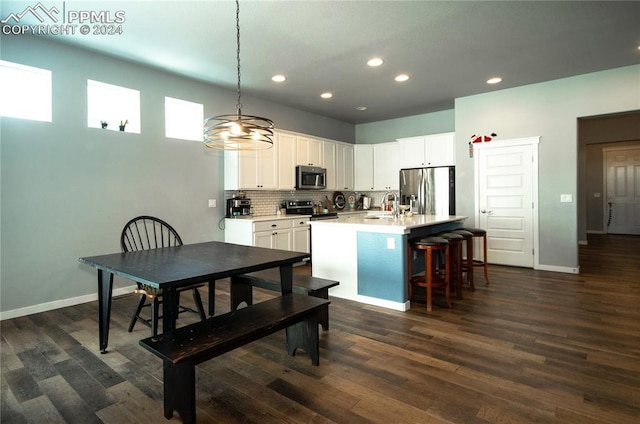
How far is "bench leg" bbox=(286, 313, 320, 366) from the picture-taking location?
7.54 ft

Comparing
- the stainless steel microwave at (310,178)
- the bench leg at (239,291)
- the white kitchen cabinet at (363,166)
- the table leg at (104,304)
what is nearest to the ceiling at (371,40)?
the stainless steel microwave at (310,178)

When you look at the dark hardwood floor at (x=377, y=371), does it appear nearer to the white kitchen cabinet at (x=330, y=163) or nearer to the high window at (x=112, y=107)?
the high window at (x=112, y=107)

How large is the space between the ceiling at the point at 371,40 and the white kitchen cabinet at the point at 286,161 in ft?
2.88

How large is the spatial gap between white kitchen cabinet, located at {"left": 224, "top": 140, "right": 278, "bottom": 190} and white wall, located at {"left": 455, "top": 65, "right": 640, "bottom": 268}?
11.8ft

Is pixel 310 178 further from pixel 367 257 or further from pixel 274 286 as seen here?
pixel 274 286

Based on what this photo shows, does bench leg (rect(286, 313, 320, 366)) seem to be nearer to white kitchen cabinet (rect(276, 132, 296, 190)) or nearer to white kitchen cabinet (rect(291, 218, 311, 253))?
white kitchen cabinet (rect(291, 218, 311, 253))

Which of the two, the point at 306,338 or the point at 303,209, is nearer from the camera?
the point at 306,338

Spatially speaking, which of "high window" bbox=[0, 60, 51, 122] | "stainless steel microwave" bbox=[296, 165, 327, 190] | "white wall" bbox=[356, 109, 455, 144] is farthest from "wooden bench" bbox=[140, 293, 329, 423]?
"white wall" bbox=[356, 109, 455, 144]

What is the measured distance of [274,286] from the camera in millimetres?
2902

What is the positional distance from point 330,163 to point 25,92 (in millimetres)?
4584

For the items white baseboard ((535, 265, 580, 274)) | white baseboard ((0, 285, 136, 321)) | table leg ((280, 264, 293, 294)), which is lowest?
white baseboard ((0, 285, 136, 321))

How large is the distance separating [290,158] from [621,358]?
4.76 metres

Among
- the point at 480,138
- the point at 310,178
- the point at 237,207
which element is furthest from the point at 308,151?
the point at 480,138

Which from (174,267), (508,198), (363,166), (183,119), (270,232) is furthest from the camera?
(363,166)
